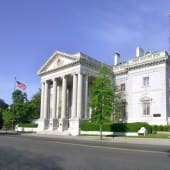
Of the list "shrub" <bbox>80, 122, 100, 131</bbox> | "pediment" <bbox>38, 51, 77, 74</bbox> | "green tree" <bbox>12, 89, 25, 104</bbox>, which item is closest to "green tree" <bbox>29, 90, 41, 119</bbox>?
"green tree" <bbox>12, 89, 25, 104</bbox>

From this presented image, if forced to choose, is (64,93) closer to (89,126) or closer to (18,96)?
(89,126)

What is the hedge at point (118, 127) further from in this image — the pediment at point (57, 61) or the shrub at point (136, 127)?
the pediment at point (57, 61)

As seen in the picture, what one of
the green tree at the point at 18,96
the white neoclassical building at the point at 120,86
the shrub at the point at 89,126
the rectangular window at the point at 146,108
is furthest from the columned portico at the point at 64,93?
the green tree at the point at 18,96

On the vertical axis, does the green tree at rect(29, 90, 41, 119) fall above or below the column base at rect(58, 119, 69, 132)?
above

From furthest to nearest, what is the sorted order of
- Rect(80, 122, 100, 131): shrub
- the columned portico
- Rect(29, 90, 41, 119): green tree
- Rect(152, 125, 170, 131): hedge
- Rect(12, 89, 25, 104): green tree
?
Rect(12, 89, 25, 104): green tree < Rect(29, 90, 41, 119): green tree < the columned portico < Rect(80, 122, 100, 131): shrub < Rect(152, 125, 170, 131): hedge

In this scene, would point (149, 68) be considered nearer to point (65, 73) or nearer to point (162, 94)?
point (162, 94)

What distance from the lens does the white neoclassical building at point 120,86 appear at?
45.2m

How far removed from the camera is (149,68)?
47.3 meters

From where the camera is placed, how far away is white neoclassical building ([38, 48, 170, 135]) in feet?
148

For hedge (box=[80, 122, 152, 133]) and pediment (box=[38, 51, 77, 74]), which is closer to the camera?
hedge (box=[80, 122, 152, 133])

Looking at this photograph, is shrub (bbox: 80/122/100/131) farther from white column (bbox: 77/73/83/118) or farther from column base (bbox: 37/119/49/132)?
column base (bbox: 37/119/49/132)

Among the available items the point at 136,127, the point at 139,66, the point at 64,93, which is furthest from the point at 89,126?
the point at 139,66

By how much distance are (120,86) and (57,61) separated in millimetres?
13750

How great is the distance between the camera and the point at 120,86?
5369 cm
